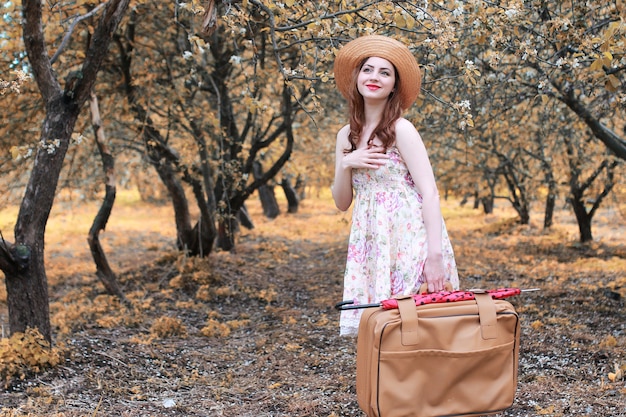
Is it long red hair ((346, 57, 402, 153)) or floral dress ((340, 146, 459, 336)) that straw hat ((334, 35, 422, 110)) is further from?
floral dress ((340, 146, 459, 336))

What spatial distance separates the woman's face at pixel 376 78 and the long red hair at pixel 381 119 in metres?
0.04

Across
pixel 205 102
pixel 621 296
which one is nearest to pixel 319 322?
pixel 621 296

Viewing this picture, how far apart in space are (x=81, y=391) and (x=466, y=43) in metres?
3.97

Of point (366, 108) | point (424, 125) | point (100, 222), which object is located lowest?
point (100, 222)

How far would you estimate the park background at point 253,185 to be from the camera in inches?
163

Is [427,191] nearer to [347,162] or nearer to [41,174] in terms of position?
[347,162]

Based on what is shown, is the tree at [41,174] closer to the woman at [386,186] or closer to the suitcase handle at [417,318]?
the woman at [386,186]

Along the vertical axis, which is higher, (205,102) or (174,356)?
(205,102)

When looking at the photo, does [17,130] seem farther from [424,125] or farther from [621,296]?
[621,296]

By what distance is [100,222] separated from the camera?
21.4 feet

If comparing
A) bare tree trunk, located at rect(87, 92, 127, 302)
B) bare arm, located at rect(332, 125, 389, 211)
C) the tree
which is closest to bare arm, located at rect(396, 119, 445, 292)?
bare arm, located at rect(332, 125, 389, 211)

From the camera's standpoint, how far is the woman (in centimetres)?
272

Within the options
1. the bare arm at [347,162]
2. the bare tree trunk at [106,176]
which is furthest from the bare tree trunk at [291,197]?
the bare arm at [347,162]

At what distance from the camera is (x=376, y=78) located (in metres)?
2.76
